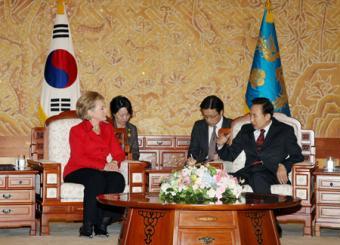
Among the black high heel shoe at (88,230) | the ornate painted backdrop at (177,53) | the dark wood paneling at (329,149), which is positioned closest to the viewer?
the black high heel shoe at (88,230)

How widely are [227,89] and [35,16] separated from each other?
2.29 metres

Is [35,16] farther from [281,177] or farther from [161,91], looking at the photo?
[281,177]

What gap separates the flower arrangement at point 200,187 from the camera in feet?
13.6

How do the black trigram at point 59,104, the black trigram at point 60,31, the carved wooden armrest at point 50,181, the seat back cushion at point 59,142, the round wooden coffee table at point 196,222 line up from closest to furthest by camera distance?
the round wooden coffee table at point 196,222
the carved wooden armrest at point 50,181
the seat back cushion at point 59,142
the black trigram at point 59,104
the black trigram at point 60,31

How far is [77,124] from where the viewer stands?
6391 mm

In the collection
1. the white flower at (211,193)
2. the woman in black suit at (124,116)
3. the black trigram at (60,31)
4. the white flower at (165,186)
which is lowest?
the white flower at (211,193)

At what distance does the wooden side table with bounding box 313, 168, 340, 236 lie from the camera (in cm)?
611

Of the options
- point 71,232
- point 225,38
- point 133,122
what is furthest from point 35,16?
point 71,232

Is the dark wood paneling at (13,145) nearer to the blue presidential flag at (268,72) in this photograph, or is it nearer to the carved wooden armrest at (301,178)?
the blue presidential flag at (268,72)

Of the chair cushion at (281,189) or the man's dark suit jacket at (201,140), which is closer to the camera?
the chair cushion at (281,189)

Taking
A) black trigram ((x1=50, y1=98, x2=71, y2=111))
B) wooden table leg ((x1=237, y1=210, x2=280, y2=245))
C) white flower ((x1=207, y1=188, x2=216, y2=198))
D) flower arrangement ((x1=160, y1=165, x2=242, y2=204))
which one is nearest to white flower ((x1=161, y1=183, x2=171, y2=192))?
Result: flower arrangement ((x1=160, y1=165, x2=242, y2=204))

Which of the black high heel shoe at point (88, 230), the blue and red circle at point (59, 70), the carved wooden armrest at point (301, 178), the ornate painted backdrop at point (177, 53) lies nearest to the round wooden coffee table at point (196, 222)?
the black high heel shoe at point (88, 230)

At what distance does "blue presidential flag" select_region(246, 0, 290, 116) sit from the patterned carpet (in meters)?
1.52

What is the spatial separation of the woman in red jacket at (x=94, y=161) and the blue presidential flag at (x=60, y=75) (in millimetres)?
1219
